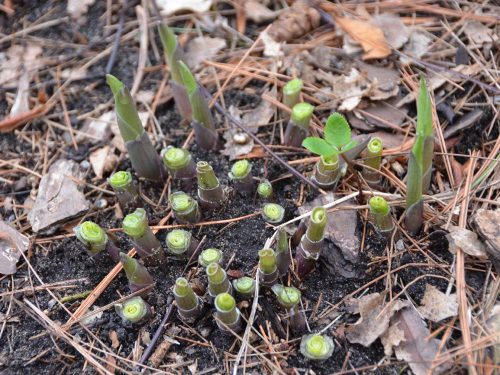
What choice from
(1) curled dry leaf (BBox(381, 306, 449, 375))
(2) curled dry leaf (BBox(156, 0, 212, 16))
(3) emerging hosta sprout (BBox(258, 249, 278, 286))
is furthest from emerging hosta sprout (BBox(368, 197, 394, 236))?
(2) curled dry leaf (BBox(156, 0, 212, 16))

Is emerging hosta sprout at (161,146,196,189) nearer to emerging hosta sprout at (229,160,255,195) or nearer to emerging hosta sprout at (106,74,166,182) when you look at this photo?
emerging hosta sprout at (106,74,166,182)

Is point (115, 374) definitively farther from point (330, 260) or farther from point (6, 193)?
point (6, 193)

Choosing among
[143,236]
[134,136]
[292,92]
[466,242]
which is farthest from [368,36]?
[143,236]

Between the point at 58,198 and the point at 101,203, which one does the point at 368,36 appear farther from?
the point at 58,198

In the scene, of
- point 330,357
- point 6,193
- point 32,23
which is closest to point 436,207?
point 330,357

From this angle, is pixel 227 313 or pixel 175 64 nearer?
pixel 227 313
